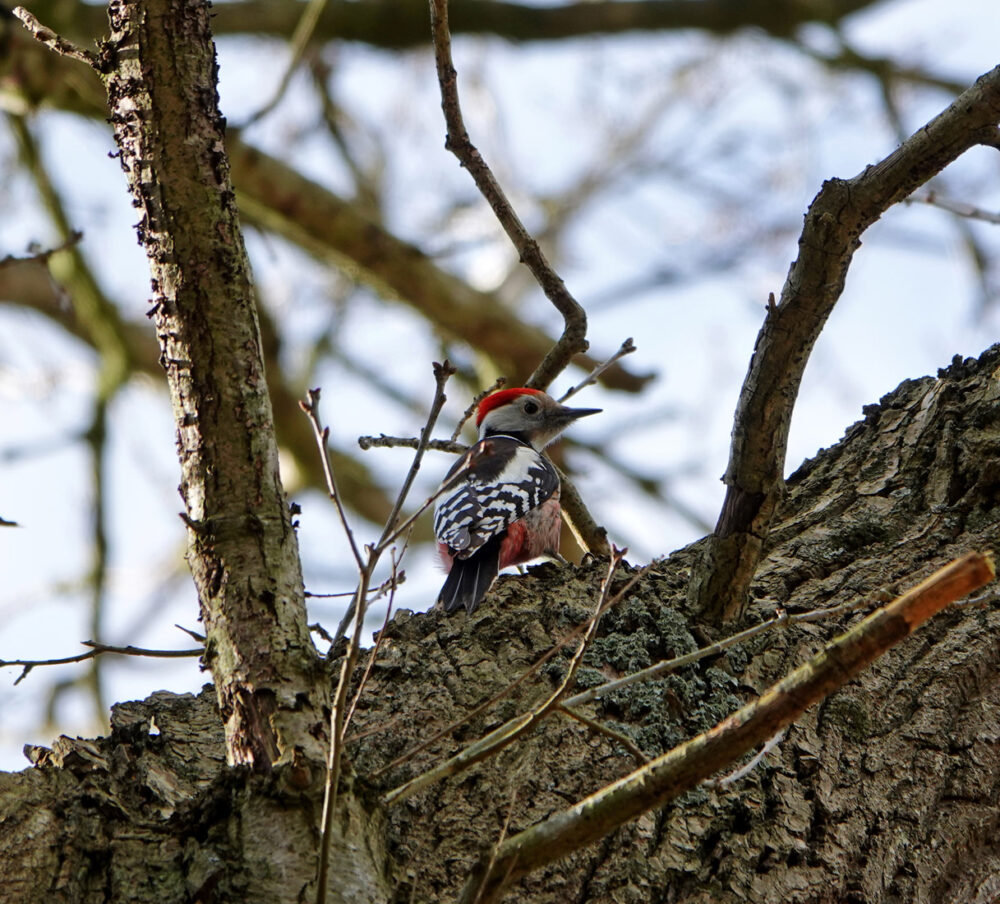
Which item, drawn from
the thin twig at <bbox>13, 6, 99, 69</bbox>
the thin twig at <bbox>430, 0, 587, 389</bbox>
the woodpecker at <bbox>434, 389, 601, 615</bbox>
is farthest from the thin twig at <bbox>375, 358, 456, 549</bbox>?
the woodpecker at <bbox>434, 389, 601, 615</bbox>

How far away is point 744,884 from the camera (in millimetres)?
1869

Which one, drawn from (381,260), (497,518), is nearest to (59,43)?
(497,518)

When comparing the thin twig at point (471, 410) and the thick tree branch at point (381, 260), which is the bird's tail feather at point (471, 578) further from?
the thick tree branch at point (381, 260)

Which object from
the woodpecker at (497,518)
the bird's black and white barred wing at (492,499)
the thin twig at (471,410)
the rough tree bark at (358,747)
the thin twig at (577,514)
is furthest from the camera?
the bird's black and white barred wing at (492,499)

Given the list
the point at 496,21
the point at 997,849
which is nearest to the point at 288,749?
the point at 997,849

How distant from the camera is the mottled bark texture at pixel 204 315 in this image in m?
1.91

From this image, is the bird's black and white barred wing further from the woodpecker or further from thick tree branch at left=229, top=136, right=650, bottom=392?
thick tree branch at left=229, top=136, right=650, bottom=392

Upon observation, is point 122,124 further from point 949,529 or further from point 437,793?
point 949,529

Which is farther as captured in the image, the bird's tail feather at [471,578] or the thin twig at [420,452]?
the bird's tail feather at [471,578]

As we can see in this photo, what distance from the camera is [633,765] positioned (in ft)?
6.86

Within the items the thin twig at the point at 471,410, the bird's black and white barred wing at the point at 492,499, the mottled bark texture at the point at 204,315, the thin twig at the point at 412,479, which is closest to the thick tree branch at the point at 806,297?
the thin twig at the point at 412,479

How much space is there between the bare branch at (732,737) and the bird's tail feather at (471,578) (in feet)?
4.63

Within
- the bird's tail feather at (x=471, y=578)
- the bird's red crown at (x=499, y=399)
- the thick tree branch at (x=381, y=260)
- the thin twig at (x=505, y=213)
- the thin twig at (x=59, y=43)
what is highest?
the thick tree branch at (x=381, y=260)

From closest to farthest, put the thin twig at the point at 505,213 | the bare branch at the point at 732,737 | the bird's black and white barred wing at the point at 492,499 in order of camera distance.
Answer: the bare branch at the point at 732,737, the thin twig at the point at 505,213, the bird's black and white barred wing at the point at 492,499
